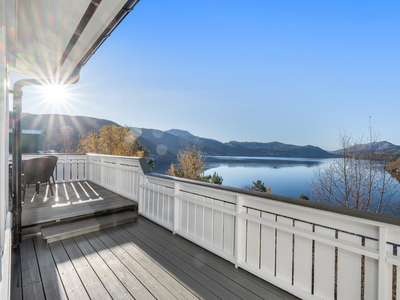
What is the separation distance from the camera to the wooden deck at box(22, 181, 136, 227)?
329 cm

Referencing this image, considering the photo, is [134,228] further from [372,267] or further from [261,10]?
[261,10]

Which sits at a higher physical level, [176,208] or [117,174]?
[117,174]

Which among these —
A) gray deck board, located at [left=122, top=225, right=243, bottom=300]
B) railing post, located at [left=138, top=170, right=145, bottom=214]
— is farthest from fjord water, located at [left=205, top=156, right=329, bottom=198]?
gray deck board, located at [left=122, top=225, right=243, bottom=300]

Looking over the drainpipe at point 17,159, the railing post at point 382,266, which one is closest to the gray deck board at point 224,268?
the railing post at point 382,266

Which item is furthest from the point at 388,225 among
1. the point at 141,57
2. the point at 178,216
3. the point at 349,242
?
the point at 141,57

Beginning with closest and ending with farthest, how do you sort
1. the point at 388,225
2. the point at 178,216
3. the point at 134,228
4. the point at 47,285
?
1. the point at 388,225
2. the point at 47,285
3. the point at 178,216
4. the point at 134,228

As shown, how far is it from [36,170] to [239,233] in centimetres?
453

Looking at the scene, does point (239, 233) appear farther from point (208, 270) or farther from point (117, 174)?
point (117, 174)

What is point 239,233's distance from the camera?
2324mm

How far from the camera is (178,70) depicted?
2012 cm

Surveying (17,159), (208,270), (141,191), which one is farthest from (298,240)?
(17,159)

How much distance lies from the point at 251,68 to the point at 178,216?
24566mm

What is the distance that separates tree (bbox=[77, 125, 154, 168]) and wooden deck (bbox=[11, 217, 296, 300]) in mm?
24964

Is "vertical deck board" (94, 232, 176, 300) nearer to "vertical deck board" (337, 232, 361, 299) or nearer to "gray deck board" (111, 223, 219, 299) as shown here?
"gray deck board" (111, 223, 219, 299)
